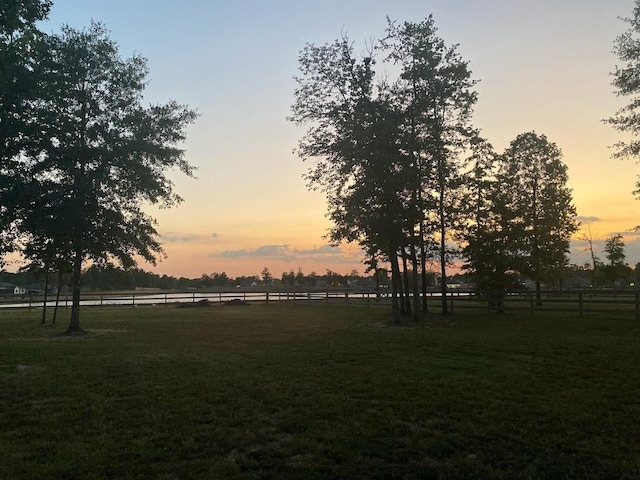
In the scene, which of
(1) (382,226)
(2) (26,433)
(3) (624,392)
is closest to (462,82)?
(1) (382,226)

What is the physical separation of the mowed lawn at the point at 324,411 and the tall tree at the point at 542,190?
18.3 meters

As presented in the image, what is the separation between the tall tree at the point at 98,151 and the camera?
51.4 ft

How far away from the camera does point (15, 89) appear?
12.4 meters

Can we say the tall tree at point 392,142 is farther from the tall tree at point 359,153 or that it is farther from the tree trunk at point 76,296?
the tree trunk at point 76,296

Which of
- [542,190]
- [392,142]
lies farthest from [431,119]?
[542,190]

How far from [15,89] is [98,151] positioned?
405 cm

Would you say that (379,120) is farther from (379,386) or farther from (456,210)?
(379,386)

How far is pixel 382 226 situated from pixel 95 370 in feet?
40.4

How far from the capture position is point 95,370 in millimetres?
9273

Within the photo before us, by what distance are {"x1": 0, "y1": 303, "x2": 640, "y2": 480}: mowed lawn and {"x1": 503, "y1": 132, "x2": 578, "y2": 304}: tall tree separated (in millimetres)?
18304

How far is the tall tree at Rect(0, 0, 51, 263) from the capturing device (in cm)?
808

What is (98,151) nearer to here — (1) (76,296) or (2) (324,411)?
(1) (76,296)

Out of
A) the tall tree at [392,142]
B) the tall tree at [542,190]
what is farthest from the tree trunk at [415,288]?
the tall tree at [542,190]

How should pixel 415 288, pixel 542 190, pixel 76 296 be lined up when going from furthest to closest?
pixel 542 190
pixel 415 288
pixel 76 296
